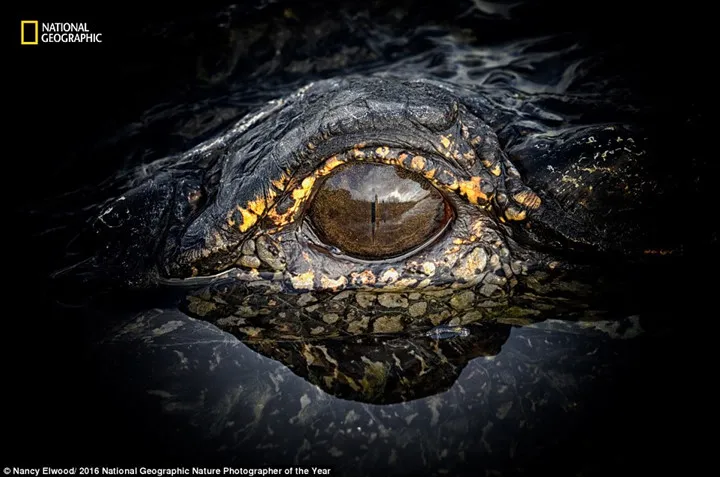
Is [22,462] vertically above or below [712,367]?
below

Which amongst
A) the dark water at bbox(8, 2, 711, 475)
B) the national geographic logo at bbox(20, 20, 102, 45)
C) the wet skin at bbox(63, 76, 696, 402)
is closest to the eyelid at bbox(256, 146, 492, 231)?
the wet skin at bbox(63, 76, 696, 402)

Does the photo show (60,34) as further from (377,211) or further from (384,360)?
(384,360)

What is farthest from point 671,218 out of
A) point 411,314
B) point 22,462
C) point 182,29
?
point 182,29

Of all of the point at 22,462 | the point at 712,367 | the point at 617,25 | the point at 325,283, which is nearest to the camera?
the point at 22,462

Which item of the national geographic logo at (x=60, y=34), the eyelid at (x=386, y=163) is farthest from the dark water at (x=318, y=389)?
the national geographic logo at (x=60, y=34)

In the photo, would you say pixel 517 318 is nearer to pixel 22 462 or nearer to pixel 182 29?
pixel 22 462

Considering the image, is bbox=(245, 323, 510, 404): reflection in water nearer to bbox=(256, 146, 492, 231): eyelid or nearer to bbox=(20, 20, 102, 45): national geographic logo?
bbox=(256, 146, 492, 231): eyelid

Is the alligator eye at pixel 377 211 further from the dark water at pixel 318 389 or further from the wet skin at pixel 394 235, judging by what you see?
the dark water at pixel 318 389
